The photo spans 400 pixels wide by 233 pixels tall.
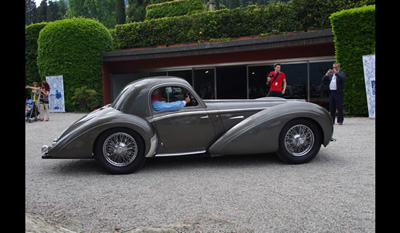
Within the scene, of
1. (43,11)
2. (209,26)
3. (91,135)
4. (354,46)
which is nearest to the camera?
(91,135)

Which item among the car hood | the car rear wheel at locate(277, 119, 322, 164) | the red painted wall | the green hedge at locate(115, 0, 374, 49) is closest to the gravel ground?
the car rear wheel at locate(277, 119, 322, 164)

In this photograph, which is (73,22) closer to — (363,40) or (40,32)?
(40,32)

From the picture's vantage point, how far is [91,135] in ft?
16.1

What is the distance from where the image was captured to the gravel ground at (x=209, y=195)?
3041mm

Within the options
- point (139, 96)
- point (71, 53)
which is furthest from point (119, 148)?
point (71, 53)

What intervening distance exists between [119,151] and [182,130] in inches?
40.9

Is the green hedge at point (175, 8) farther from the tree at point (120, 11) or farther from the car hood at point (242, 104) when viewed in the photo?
the car hood at point (242, 104)

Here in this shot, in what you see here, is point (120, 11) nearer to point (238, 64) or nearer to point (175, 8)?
point (175, 8)

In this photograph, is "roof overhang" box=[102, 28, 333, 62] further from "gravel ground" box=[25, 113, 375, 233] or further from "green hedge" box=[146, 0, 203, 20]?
"gravel ground" box=[25, 113, 375, 233]

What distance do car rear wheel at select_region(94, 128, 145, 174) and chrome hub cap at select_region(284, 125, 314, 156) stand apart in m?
2.40

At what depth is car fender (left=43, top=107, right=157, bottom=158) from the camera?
4.89m

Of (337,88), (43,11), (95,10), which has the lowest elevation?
(337,88)

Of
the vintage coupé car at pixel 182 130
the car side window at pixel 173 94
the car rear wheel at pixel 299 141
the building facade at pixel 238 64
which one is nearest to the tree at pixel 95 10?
the building facade at pixel 238 64
